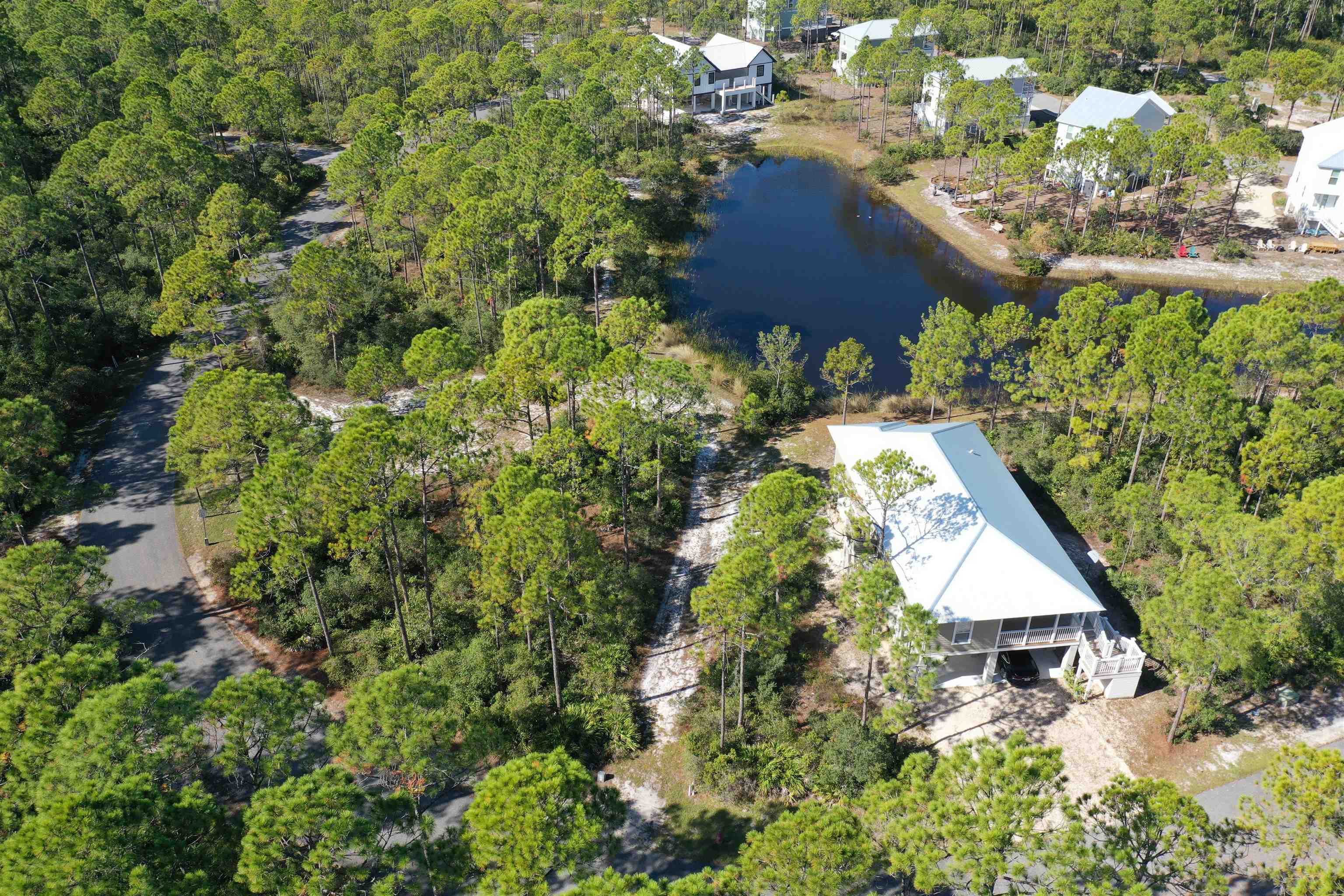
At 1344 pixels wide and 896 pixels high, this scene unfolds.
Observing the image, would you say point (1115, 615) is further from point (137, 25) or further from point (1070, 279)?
point (137, 25)

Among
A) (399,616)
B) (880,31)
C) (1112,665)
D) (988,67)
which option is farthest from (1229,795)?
(880,31)

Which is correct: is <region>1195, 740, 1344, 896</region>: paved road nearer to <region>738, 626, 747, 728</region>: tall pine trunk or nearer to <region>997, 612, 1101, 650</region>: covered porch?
<region>997, 612, 1101, 650</region>: covered porch

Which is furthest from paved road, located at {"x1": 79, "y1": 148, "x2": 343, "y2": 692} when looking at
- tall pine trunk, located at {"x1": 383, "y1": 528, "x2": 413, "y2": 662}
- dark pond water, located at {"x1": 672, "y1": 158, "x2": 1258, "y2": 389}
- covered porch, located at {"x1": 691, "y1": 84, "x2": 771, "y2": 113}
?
covered porch, located at {"x1": 691, "y1": 84, "x2": 771, "y2": 113}

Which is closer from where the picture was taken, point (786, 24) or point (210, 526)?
point (210, 526)

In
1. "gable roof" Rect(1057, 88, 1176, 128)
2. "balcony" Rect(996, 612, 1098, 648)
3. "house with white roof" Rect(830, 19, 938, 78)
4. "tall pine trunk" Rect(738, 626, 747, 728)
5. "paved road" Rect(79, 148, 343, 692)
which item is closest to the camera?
"tall pine trunk" Rect(738, 626, 747, 728)

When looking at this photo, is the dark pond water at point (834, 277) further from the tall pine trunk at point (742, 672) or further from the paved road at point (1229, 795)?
the paved road at point (1229, 795)

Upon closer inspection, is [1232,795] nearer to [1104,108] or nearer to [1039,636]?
[1039,636]
